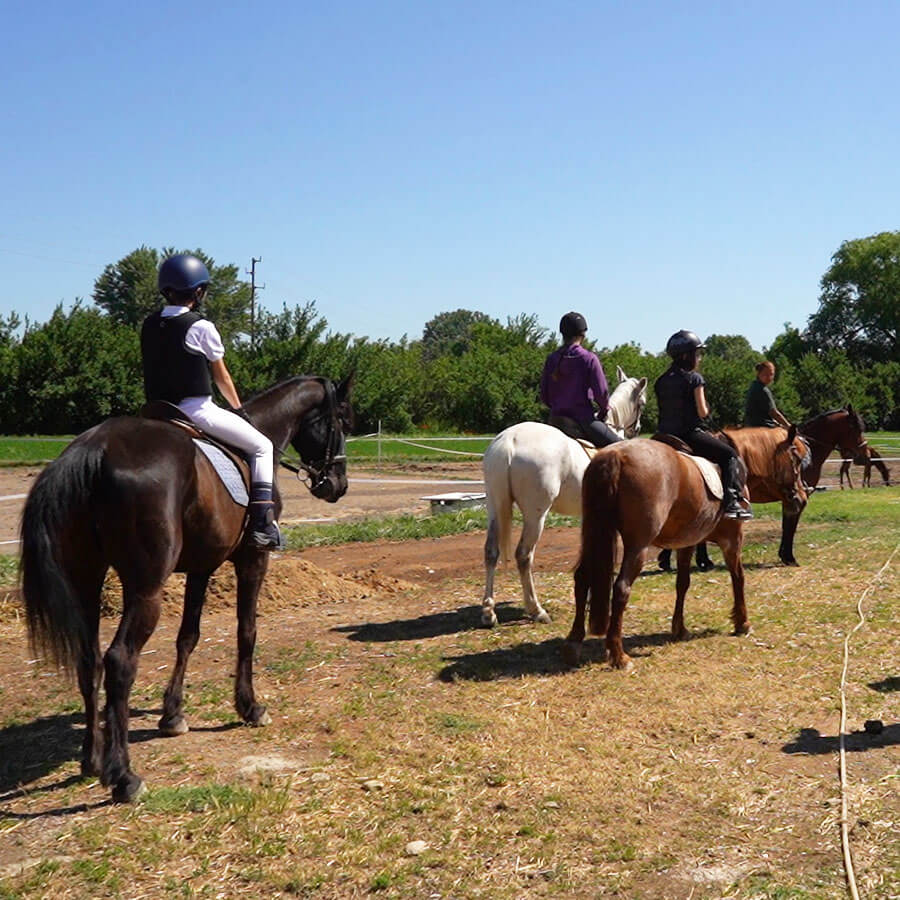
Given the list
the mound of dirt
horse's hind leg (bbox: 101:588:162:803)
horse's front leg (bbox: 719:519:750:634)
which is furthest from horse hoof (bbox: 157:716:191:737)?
horse's front leg (bbox: 719:519:750:634)

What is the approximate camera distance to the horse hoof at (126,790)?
513 centimetres

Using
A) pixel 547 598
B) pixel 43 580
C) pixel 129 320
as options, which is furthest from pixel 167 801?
pixel 129 320

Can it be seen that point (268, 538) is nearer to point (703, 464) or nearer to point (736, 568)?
point (703, 464)

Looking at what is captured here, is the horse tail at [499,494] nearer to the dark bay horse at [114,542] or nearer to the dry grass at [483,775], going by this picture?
the dry grass at [483,775]

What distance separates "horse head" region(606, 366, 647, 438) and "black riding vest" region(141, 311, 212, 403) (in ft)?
18.6

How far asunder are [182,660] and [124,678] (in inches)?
48.9

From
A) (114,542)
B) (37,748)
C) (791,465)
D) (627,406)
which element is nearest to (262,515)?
(114,542)

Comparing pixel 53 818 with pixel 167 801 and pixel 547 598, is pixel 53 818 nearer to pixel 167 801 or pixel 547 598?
pixel 167 801

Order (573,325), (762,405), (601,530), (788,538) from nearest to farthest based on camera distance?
1. (601,530)
2. (573,325)
3. (788,538)
4. (762,405)

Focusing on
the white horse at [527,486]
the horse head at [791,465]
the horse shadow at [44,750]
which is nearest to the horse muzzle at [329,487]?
the horse shadow at [44,750]

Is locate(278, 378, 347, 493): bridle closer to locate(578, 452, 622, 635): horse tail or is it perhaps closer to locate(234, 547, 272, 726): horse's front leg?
locate(234, 547, 272, 726): horse's front leg

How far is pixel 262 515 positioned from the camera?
20.7ft

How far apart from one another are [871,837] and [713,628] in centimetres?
449

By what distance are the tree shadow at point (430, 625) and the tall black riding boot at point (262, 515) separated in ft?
8.80
